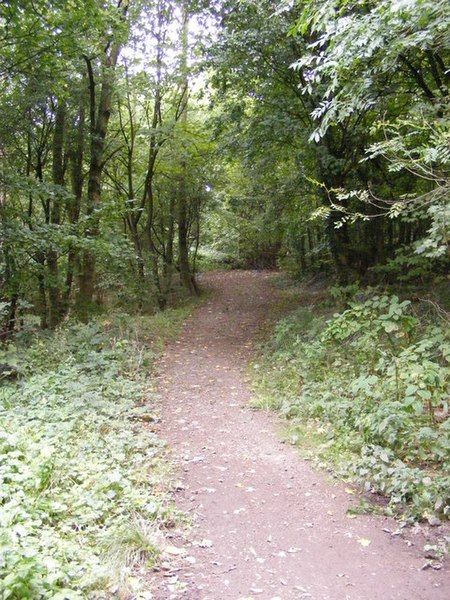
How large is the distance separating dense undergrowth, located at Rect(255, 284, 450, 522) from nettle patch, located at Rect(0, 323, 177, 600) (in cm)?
212

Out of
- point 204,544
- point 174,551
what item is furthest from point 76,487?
point 204,544

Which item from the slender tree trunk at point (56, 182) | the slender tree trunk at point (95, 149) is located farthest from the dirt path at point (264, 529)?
the slender tree trunk at point (56, 182)

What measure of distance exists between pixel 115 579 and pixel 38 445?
1.78 metres

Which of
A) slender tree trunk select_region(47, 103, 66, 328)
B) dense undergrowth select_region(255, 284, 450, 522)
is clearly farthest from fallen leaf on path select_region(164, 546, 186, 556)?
slender tree trunk select_region(47, 103, 66, 328)

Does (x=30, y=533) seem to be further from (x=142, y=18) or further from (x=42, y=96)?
(x=142, y=18)

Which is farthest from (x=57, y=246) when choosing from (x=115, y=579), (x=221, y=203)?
(x=221, y=203)

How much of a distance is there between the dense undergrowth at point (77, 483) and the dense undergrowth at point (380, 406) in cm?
209

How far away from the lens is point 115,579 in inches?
123

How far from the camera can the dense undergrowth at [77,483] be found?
2.98 m

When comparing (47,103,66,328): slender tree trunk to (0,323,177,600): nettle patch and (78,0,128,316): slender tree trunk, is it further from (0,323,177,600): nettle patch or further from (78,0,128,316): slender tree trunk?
(0,323,177,600): nettle patch

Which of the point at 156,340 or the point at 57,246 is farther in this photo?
the point at 156,340

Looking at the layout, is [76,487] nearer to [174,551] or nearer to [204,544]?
[174,551]

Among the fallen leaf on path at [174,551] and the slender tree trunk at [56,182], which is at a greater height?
the slender tree trunk at [56,182]

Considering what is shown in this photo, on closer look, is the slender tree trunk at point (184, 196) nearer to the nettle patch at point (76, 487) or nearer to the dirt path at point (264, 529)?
the nettle patch at point (76, 487)
